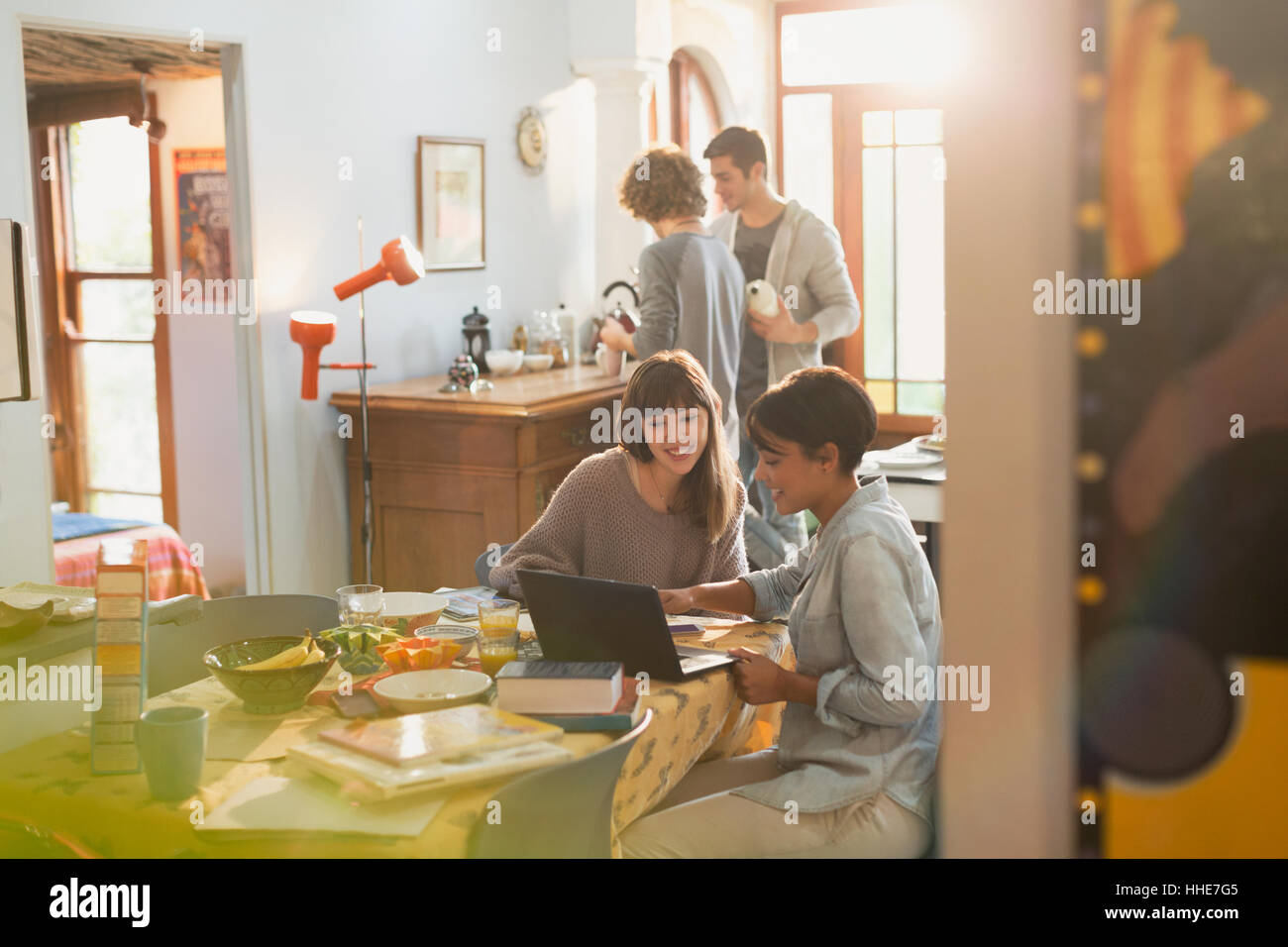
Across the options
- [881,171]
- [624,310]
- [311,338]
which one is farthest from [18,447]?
[881,171]

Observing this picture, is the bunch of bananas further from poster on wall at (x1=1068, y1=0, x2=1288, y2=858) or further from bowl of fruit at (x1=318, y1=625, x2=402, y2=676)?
poster on wall at (x1=1068, y1=0, x2=1288, y2=858)

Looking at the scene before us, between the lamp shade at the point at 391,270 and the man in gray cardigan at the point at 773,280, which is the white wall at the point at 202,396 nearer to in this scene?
the lamp shade at the point at 391,270

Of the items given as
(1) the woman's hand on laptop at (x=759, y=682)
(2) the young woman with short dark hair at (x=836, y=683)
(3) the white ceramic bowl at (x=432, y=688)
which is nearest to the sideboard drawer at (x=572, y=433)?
(2) the young woman with short dark hair at (x=836, y=683)

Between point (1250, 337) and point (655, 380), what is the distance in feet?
6.15

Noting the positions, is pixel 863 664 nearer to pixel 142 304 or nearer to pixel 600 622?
pixel 600 622

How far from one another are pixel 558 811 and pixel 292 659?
521mm

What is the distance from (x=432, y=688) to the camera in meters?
1.96

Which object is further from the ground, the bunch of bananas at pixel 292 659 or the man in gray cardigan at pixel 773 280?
the man in gray cardigan at pixel 773 280

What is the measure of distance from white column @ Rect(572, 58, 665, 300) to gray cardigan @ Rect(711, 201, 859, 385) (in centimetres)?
154

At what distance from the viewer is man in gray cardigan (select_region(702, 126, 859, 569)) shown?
412 cm

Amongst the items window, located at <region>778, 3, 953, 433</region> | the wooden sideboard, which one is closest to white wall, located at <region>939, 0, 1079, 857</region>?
the wooden sideboard

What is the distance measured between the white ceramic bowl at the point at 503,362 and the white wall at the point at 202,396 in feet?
4.03

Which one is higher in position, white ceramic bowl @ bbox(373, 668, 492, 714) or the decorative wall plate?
the decorative wall plate

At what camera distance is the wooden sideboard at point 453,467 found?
166 inches
